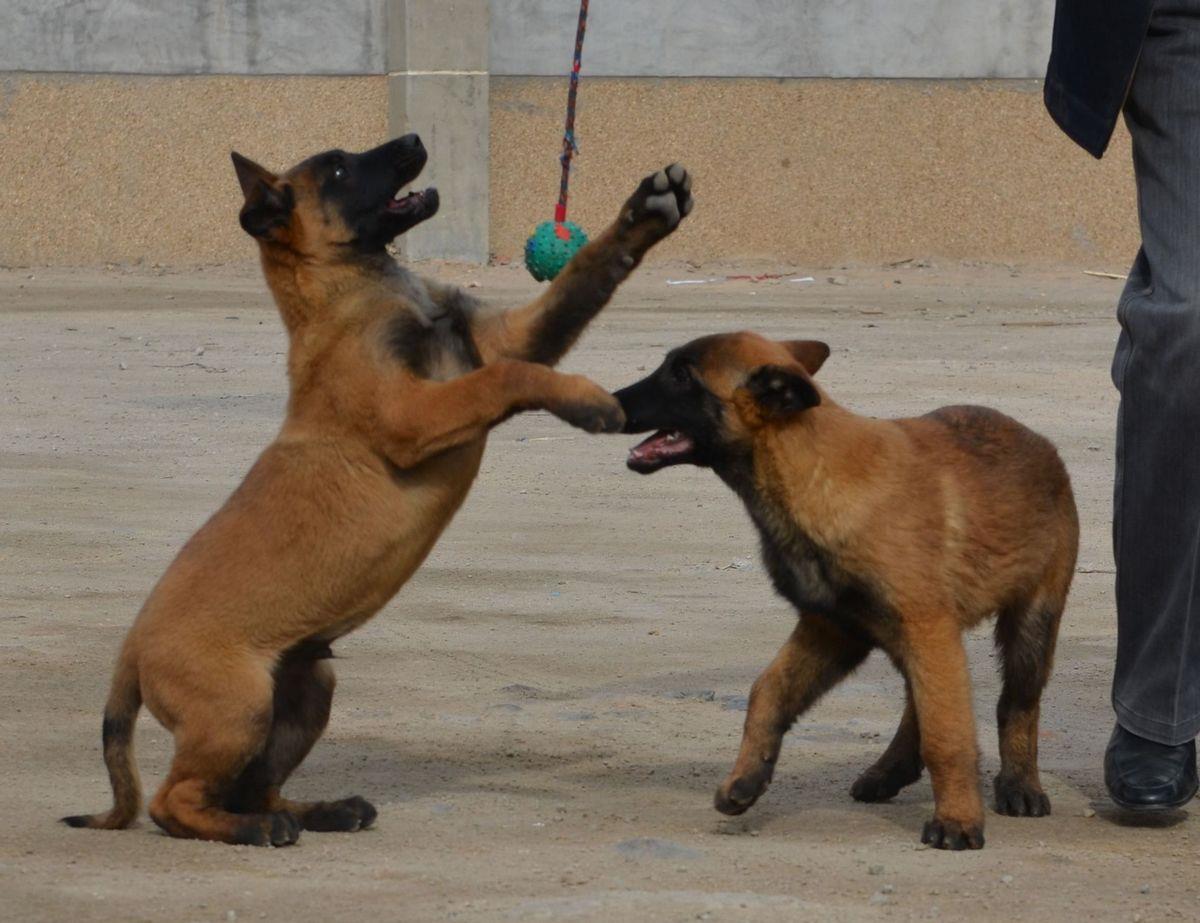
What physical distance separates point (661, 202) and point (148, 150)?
13028 millimetres

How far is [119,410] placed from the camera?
9.77 metres

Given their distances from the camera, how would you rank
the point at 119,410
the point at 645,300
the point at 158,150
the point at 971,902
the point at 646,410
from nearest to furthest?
the point at 971,902, the point at 646,410, the point at 119,410, the point at 645,300, the point at 158,150

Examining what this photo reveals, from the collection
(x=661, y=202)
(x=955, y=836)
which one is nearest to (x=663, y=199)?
(x=661, y=202)

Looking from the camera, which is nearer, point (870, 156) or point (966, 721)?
point (966, 721)

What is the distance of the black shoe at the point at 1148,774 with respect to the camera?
4.16m

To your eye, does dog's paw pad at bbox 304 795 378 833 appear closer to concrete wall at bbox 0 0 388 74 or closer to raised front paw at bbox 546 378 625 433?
raised front paw at bbox 546 378 625 433

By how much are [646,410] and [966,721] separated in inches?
36.4

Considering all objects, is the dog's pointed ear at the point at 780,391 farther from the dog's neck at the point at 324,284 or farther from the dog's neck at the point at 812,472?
the dog's neck at the point at 324,284

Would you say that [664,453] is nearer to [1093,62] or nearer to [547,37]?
[1093,62]

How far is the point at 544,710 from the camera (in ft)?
16.9

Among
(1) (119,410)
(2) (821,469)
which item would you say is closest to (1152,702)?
(2) (821,469)

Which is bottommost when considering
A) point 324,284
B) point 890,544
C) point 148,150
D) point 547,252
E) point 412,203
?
point 148,150

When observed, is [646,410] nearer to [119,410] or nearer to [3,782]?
[3,782]

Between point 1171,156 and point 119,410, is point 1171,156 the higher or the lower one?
the higher one
